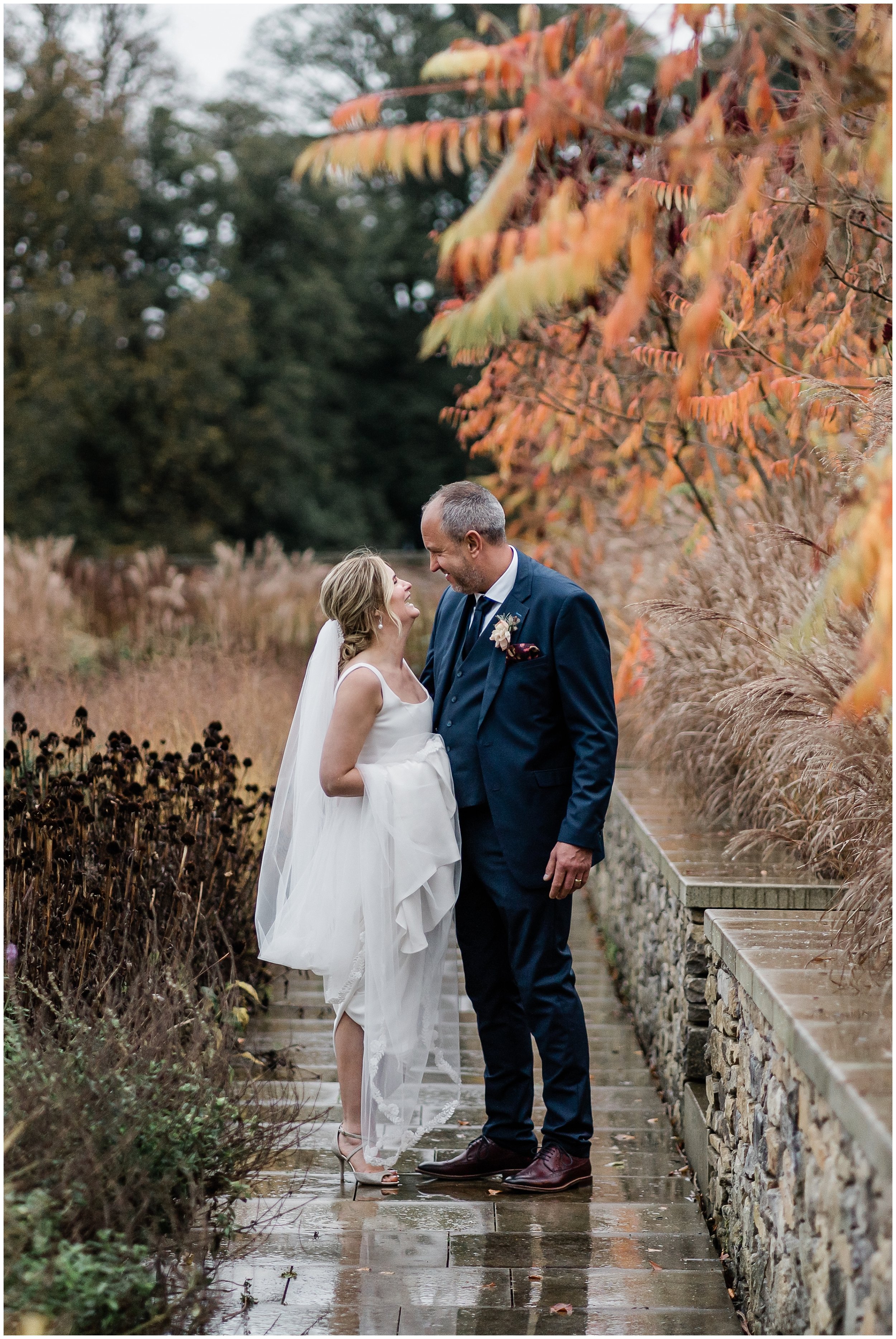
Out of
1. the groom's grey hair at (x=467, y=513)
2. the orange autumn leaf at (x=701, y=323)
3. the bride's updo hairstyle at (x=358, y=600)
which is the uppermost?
the orange autumn leaf at (x=701, y=323)

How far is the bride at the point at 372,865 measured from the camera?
416 cm

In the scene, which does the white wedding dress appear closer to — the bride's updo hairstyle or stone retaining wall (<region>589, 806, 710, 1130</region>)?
the bride's updo hairstyle

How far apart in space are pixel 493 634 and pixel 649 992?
2.16 meters

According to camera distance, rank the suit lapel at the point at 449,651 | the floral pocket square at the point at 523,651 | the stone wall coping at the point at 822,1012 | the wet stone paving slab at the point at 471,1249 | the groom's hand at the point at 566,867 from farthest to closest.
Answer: the suit lapel at the point at 449,651
the floral pocket square at the point at 523,651
the groom's hand at the point at 566,867
the wet stone paving slab at the point at 471,1249
the stone wall coping at the point at 822,1012

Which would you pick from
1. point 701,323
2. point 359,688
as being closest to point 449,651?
point 359,688

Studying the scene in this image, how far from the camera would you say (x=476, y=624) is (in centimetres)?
434

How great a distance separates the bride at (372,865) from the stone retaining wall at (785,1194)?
0.93 metres

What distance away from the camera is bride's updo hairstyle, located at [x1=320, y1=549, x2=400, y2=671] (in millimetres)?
4219

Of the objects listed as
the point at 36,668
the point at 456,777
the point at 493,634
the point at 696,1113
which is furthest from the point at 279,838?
the point at 36,668

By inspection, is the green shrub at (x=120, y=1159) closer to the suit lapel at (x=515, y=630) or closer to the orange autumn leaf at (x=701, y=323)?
the suit lapel at (x=515, y=630)

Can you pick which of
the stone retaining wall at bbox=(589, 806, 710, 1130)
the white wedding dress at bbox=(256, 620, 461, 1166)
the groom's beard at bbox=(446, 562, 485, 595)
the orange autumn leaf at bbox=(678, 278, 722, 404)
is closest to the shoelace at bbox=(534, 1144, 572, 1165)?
the white wedding dress at bbox=(256, 620, 461, 1166)

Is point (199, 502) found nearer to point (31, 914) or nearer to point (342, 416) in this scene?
point (342, 416)

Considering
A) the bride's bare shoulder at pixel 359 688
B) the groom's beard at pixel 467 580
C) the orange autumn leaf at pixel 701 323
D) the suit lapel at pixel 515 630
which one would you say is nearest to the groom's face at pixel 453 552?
the groom's beard at pixel 467 580

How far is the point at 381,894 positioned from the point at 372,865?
93 millimetres
